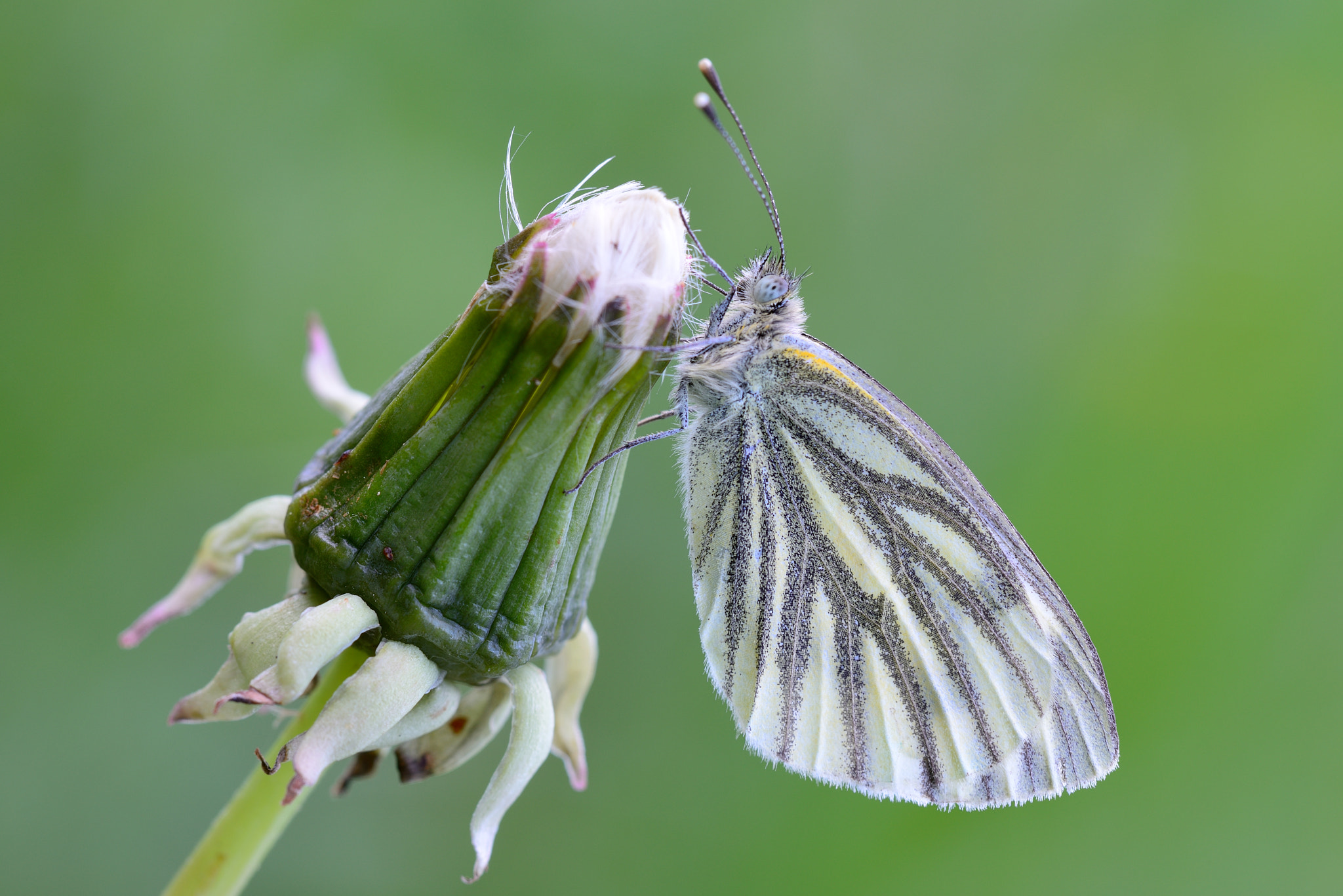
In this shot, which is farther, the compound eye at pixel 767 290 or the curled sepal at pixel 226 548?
the compound eye at pixel 767 290

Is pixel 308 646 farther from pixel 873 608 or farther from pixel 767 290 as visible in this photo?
pixel 873 608

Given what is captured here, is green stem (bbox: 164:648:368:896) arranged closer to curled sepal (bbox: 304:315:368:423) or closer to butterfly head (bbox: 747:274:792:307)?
curled sepal (bbox: 304:315:368:423)

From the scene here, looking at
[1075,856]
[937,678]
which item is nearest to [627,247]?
[937,678]

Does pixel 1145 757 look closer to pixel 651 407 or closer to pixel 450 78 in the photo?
pixel 651 407

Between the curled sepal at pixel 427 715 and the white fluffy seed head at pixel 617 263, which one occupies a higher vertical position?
the white fluffy seed head at pixel 617 263

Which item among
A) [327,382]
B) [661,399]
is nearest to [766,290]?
[661,399]

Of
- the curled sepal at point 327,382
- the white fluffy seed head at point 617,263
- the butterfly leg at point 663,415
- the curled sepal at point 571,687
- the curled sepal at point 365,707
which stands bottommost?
the curled sepal at point 365,707

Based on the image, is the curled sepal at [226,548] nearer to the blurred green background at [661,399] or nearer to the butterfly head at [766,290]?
the butterfly head at [766,290]

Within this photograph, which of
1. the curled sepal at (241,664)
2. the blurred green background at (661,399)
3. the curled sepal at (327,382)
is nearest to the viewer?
the curled sepal at (241,664)

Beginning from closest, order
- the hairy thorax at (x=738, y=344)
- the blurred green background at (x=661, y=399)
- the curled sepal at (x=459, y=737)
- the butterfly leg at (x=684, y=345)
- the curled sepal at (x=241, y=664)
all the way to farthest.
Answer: the curled sepal at (x=241, y=664) → the butterfly leg at (x=684, y=345) → the curled sepal at (x=459, y=737) → the hairy thorax at (x=738, y=344) → the blurred green background at (x=661, y=399)

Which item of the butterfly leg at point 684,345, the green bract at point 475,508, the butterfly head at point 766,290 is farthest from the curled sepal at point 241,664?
the butterfly head at point 766,290
